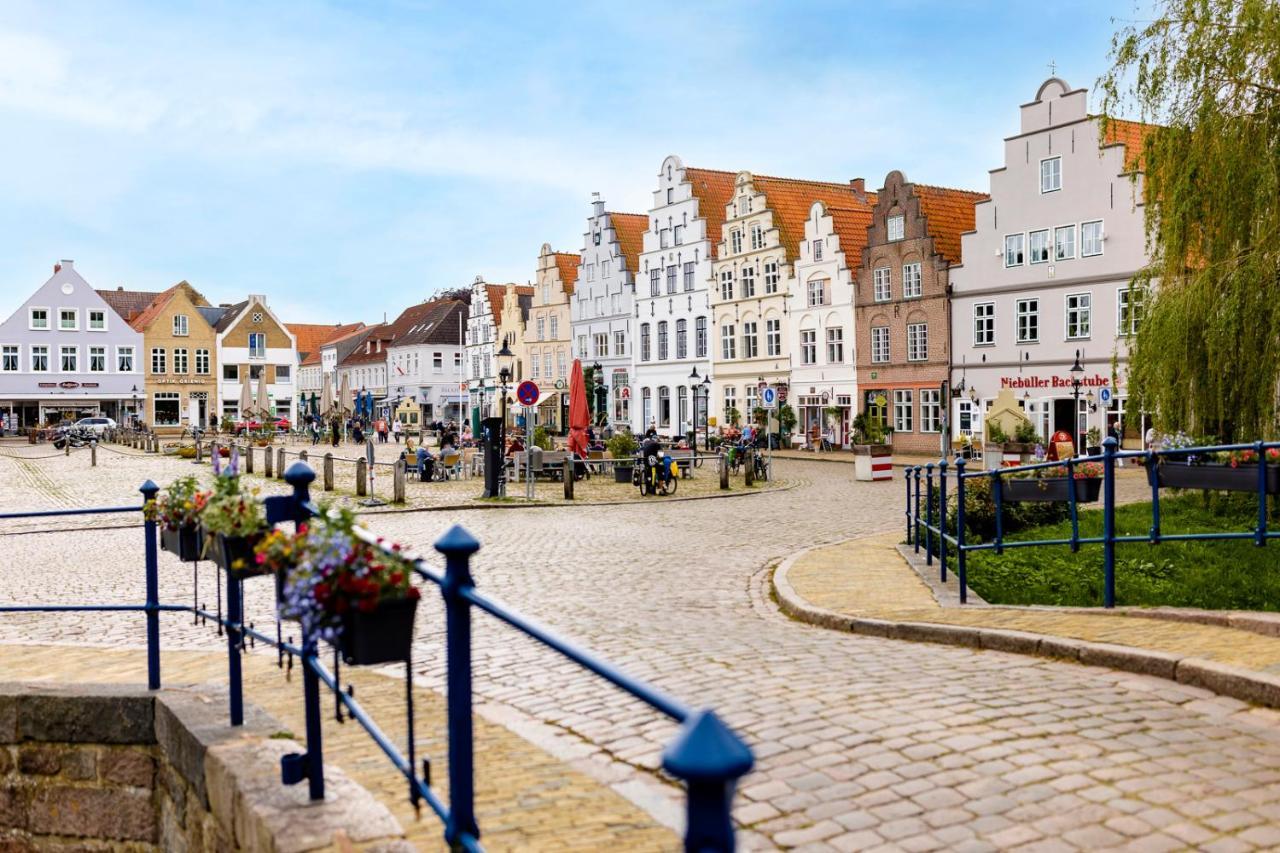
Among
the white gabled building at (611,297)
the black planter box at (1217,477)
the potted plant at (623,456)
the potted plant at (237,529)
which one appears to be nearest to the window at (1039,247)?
the potted plant at (623,456)

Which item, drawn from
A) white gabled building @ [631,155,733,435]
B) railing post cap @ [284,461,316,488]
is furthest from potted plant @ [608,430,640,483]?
white gabled building @ [631,155,733,435]

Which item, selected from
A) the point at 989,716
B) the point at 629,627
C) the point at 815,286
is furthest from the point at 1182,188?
the point at 815,286

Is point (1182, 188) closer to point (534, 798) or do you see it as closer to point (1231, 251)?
point (1231, 251)

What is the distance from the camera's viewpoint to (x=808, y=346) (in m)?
Answer: 50.2

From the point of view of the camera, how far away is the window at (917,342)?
144 ft

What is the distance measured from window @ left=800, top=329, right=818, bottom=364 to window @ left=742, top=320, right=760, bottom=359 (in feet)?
10.3

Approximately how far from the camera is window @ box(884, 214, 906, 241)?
1772 inches

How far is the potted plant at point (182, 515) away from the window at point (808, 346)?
4412 cm

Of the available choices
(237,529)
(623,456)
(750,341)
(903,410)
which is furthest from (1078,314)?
(237,529)

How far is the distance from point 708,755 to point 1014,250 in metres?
41.0

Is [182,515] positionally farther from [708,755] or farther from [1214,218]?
[1214,218]

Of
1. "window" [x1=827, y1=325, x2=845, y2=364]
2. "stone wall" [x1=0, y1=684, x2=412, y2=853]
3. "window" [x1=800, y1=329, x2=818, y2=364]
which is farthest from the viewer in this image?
"window" [x1=800, y1=329, x2=818, y2=364]

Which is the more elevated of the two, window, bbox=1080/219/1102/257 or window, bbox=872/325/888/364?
window, bbox=1080/219/1102/257

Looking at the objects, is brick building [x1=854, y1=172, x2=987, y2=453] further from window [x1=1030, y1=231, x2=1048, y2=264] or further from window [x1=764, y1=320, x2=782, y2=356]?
window [x1=764, y1=320, x2=782, y2=356]
